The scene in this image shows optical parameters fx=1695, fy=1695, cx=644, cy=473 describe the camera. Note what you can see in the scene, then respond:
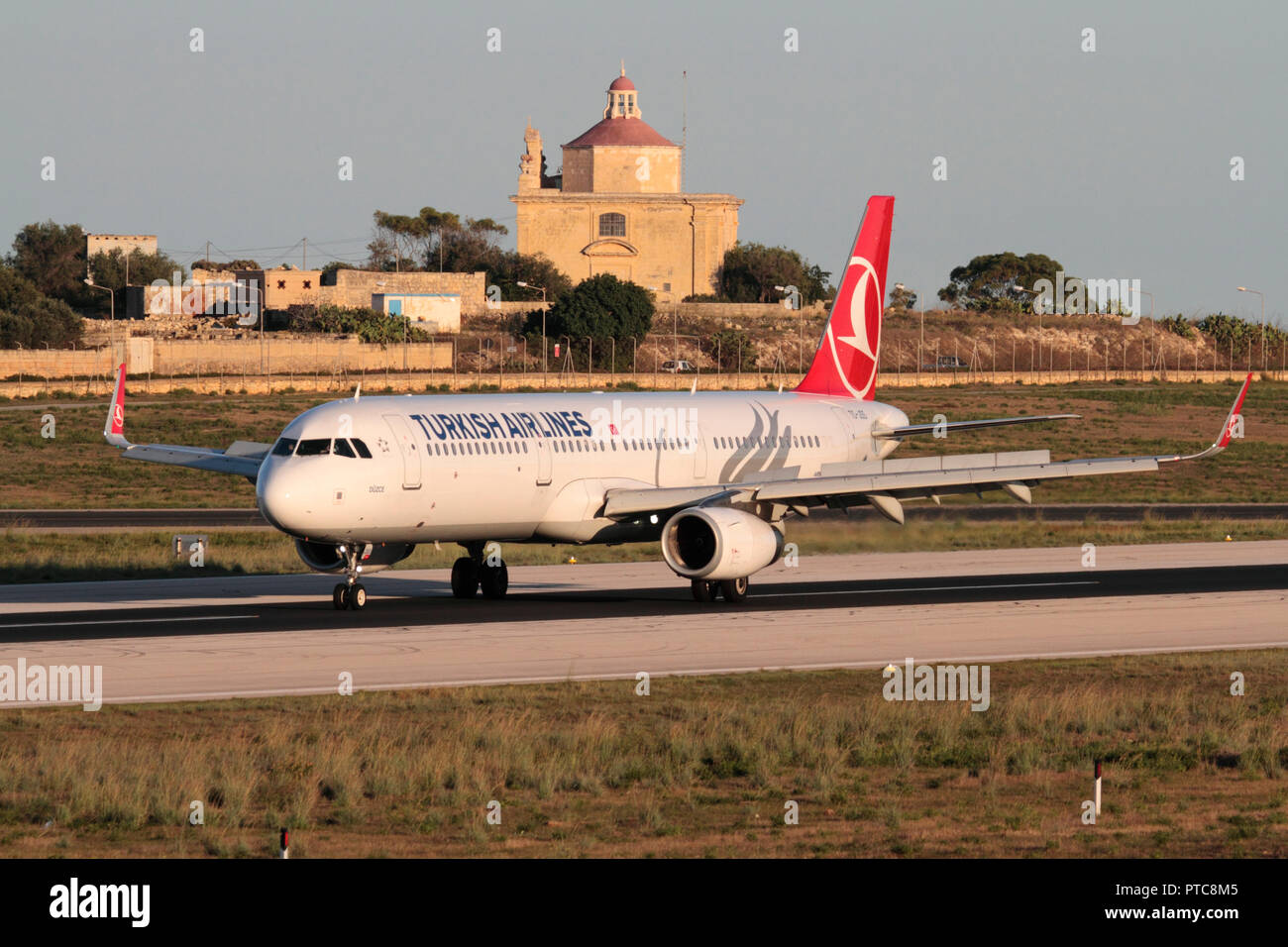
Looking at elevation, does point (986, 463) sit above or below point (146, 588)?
above

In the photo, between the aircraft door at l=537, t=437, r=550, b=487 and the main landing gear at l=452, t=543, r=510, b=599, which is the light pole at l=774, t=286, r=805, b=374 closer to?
the main landing gear at l=452, t=543, r=510, b=599

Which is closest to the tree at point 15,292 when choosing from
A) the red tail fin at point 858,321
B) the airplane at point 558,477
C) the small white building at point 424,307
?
the small white building at point 424,307

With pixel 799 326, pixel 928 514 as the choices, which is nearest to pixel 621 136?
pixel 799 326

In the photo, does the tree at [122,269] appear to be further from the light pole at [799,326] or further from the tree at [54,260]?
the light pole at [799,326]

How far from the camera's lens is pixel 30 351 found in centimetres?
12469

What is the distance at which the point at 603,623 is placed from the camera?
3406 centimetres

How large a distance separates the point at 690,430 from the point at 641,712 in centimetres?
1693

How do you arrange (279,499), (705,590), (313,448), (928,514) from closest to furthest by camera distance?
(279,499), (313,448), (705,590), (928,514)

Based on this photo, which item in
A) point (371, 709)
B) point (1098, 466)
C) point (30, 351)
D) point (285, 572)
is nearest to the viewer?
point (371, 709)

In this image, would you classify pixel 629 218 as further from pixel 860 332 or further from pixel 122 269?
pixel 860 332

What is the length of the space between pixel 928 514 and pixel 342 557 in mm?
32147
